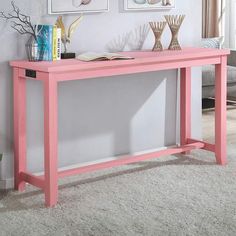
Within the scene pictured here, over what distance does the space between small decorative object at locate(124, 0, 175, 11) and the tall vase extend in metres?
0.85

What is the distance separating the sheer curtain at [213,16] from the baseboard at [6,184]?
5133 millimetres

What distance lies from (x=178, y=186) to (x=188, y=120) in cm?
91

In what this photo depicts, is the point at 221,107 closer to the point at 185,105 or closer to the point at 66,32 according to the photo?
the point at 185,105

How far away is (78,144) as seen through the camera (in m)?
4.27

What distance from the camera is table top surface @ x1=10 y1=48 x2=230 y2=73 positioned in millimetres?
3543

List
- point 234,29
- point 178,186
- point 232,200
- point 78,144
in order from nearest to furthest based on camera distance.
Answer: point 232,200 < point 178,186 < point 78,144 < point 234,29

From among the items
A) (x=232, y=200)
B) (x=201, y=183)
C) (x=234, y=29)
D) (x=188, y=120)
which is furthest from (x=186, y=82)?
(x=234, y=29)

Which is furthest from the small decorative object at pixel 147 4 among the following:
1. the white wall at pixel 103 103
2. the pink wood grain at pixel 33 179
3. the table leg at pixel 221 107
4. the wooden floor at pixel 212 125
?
the pink wood grain at pixel 33 179

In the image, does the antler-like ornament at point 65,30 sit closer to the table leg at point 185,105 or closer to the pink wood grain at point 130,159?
the pink wood grain at point 130,159

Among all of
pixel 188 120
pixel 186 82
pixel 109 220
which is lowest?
pixel 109 220

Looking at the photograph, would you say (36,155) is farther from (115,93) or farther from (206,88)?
(206,88)

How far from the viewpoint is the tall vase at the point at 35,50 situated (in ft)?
12.3

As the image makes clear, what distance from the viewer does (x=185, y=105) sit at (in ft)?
15.4

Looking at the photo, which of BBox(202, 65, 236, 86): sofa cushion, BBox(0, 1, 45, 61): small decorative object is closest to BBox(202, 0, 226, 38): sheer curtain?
BBox(202, 65, 236, 86): sofa cushion
